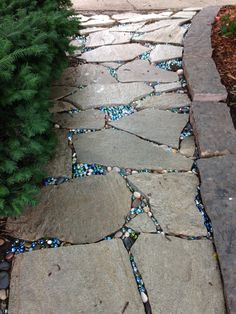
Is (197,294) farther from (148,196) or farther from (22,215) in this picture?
(22,215)

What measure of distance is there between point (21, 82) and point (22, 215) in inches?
28.9

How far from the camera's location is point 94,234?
71.8 inches

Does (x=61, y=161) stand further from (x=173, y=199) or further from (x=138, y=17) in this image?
(x=138, y=17)

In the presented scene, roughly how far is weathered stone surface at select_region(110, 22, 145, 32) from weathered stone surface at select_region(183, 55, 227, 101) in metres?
1.43

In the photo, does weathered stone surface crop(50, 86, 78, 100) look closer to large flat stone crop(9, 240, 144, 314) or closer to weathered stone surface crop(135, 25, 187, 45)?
weathered stone surface crop(135, 25, 187, 45)

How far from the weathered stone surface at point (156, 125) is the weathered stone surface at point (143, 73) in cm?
62

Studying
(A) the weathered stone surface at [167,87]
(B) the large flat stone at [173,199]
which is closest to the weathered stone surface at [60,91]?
(A) the weathered stone surface at [167,87]

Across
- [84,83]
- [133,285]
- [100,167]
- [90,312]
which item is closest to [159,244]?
[133,285]

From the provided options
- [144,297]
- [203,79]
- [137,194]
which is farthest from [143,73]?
[144,297]

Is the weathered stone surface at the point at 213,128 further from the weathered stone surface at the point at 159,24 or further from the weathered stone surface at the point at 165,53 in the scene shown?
the weathered stone surface at the point at 159,24

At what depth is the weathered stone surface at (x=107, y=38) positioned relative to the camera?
13.6ft

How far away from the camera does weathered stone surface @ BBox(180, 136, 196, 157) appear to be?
2373mm

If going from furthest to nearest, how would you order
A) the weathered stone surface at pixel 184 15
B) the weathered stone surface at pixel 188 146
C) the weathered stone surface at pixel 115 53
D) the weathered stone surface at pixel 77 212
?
the weathered stone surface at pixel 184 15, the weathered stone surface at pixel 115 53, the weathered stone surface at pixel 188 146, the weathered stone surface at pixel 77 212

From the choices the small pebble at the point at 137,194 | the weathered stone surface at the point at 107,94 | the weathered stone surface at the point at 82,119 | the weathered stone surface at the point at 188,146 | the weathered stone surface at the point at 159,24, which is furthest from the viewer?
the weathered stone surface at the point at 159,24
